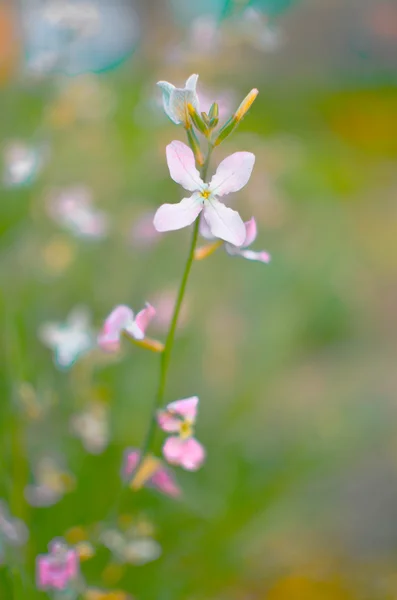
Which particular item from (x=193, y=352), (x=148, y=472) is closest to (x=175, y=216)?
(x=148, y=472)

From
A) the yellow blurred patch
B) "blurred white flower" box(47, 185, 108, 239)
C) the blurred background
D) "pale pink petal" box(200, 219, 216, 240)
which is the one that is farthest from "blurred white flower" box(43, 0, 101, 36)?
the yellow blurred patch

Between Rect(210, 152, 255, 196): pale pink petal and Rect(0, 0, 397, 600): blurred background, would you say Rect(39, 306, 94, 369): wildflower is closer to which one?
Rect(0, 0, 397, 600): blurred background

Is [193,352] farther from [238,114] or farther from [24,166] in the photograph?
[238,114]

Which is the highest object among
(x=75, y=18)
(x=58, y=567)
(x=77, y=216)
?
(x=75, y=18)

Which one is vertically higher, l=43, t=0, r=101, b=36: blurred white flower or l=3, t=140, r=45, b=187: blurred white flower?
l=43, t=0, r=101, b=36: blurred white flower

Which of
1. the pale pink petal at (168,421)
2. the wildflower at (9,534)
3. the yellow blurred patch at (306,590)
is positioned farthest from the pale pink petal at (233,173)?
the yellow blurred patch at (306,590)

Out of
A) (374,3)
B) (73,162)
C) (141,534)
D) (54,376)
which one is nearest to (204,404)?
(54,376)

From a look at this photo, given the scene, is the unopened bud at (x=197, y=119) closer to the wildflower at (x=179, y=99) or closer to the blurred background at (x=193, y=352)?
the wildflower at (x=179, y=99)
